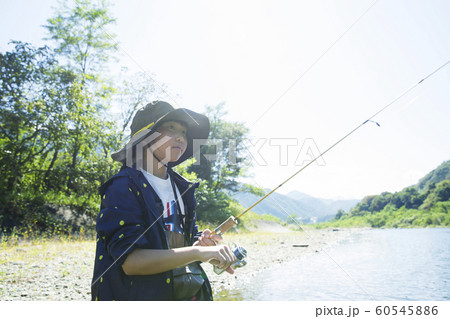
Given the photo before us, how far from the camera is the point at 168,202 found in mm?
1723

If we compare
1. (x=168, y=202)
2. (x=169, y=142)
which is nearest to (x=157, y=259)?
(x=168, y=202)

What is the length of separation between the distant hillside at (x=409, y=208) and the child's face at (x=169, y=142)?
A: 239ft

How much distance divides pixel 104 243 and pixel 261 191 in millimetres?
30655

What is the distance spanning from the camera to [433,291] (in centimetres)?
889

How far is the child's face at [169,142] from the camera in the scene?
5.84 ft

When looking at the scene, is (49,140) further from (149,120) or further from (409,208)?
(409,208)

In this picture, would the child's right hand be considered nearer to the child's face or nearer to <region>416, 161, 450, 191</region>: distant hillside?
the child's face

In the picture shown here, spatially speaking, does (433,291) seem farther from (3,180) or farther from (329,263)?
(3,180)

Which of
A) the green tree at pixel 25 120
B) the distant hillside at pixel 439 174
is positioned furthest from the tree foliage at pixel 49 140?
the distant hillside at pixel 439 174

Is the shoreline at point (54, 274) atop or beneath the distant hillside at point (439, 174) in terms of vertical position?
atop

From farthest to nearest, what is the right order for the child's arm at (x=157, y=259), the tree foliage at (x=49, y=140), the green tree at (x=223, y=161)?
the green tree at (x=223, y=161)
the tree foliage at (x=49, y=140)
the child's arm at (x=157, y=259)

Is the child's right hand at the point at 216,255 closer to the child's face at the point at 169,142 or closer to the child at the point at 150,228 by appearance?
the child at the point at 150,228

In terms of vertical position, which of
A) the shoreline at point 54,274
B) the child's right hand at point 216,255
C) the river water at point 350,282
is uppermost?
the child's right hand at point 216,255
